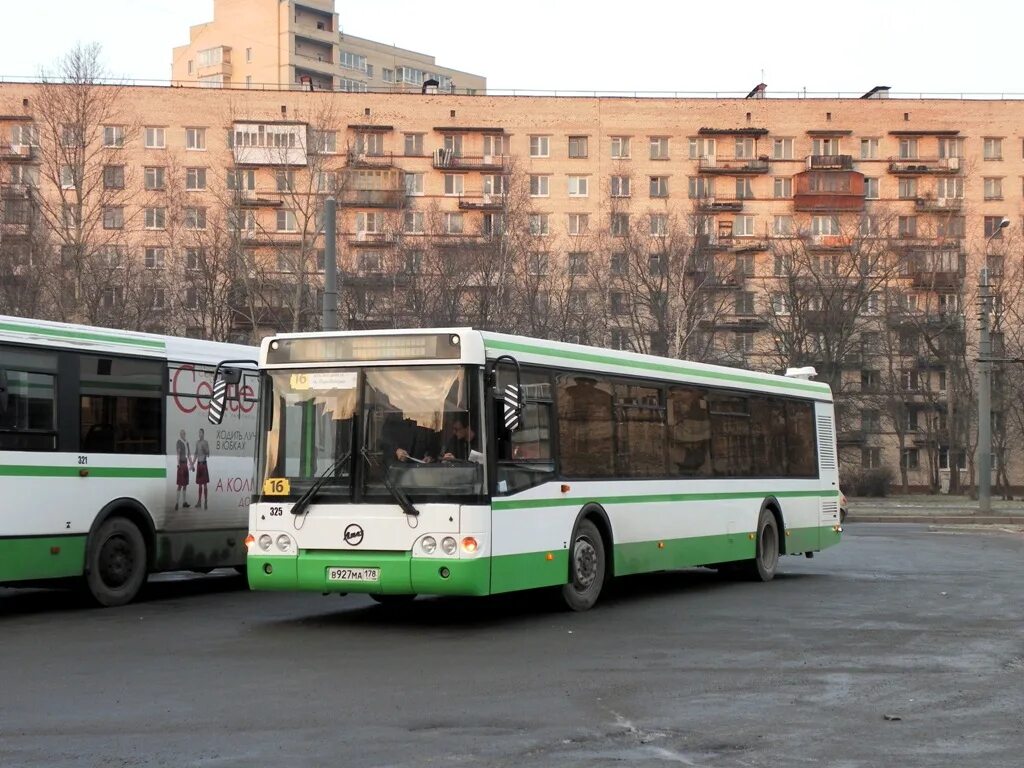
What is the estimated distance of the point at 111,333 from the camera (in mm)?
16359

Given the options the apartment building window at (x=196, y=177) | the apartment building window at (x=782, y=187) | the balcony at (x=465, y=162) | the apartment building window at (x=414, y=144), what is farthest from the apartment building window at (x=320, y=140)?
the apartment building window at (x=782, y=187)

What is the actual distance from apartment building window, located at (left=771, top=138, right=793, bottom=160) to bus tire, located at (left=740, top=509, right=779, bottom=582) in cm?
6890

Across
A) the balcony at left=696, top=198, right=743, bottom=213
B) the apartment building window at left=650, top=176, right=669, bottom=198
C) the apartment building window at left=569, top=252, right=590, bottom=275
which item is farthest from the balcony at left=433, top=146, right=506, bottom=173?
the apartment building window at left=569, top=252, right=590, bottom=275

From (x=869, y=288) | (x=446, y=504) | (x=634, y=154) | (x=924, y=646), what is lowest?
(x=924, y=646)

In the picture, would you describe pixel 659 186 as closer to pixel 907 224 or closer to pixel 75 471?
pixel 907 224

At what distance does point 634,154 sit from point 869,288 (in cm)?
2095

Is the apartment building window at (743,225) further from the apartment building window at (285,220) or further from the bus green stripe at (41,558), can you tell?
the bus green stripe at (41,558)

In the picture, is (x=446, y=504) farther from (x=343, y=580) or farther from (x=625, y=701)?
(x=625, y=701)

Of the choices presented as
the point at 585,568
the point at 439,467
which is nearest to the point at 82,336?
the point at 439,467

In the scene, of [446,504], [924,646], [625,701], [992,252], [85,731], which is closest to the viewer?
[85,731]

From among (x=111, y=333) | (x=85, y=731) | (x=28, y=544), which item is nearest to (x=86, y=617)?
(x=28, y=544)

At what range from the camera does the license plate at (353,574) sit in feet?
44.7

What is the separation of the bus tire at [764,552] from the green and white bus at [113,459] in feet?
22.1

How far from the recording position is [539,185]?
8706 cm
